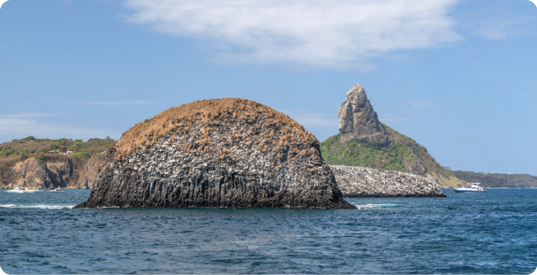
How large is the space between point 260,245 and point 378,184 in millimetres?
79454

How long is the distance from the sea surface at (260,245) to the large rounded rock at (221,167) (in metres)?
9.49

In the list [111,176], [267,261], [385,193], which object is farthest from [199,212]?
[385,193]

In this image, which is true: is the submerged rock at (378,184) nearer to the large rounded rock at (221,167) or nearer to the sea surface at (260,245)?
the large rounded rock at (221,167)

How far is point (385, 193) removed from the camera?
100938 millimetres

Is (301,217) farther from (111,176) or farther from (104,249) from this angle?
(111,176)

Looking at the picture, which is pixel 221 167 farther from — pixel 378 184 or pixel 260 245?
pixel 378 184

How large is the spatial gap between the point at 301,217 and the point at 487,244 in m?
16.6

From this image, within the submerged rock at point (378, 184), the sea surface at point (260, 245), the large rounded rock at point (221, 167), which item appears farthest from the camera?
the submerged rock at point (378, 184)

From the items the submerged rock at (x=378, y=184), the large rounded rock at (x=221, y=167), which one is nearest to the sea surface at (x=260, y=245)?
the large rounded rock at (x=221, y=167)

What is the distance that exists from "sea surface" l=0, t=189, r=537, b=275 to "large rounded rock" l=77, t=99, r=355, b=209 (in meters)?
9.49

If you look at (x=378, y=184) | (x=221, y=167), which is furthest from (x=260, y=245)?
(x=378, y=184)

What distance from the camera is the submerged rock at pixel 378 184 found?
9894cm

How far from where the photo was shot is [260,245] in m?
26.3

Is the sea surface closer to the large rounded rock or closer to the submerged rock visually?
the large rounded rock
